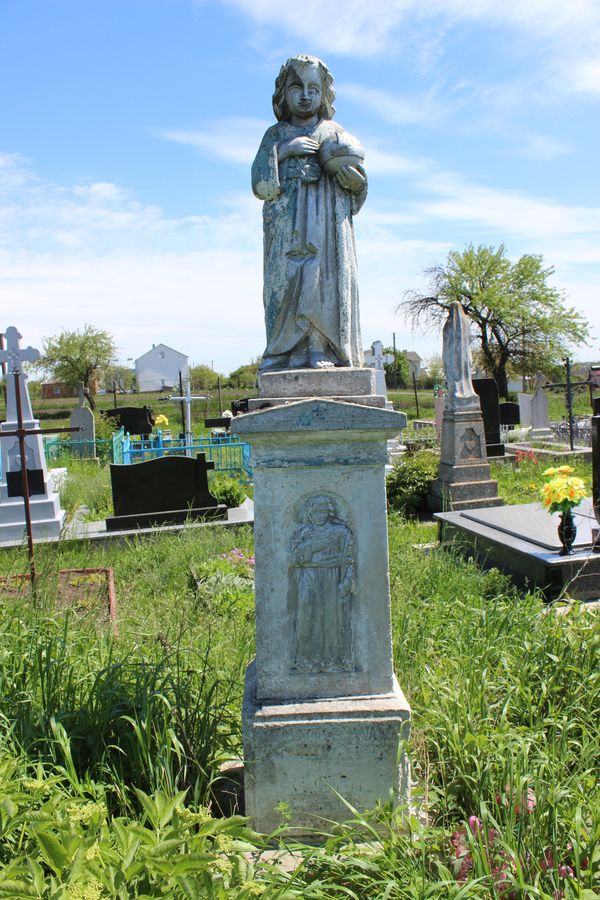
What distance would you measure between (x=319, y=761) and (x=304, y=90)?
9.70ft

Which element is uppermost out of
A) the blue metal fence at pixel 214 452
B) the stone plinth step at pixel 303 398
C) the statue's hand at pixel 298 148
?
the statue's hand at pixel 298 148

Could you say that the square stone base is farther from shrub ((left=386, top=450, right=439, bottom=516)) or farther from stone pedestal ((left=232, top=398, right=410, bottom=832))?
shrub ((left=386, top=450, right=439, bottom=516))

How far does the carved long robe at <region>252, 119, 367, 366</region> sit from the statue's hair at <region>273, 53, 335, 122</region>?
0.44ft

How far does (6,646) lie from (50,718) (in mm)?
819

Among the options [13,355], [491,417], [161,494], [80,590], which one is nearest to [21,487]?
[13,355]

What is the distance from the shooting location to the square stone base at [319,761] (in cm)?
256

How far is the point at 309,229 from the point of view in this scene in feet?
9.49

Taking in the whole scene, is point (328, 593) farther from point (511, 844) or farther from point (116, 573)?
point (116, 573)

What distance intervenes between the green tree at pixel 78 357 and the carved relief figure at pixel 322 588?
3641 centimetres

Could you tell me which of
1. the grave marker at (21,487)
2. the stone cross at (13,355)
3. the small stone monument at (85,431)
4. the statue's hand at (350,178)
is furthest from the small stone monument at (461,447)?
the small stone monument at (85,431)

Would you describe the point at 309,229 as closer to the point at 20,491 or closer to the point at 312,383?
the point at 312,383

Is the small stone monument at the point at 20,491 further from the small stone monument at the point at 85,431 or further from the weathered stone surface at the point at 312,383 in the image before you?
the small stone monument at the point at 85,431

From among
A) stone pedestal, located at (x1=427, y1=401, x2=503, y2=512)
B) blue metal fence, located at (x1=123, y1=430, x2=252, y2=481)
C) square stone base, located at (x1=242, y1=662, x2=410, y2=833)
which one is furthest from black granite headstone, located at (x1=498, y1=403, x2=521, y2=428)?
square stone base, located at (x1=242, y1=662, x2=410, y2=833)

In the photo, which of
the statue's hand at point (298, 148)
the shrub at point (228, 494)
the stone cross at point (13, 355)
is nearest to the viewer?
the statue's hand at point (298, 148)
